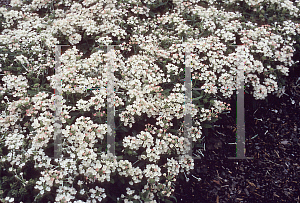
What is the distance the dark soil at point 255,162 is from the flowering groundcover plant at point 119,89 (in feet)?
1.88

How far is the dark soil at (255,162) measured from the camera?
4.42 metres

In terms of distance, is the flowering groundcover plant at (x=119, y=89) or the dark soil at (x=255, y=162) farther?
the dark soil at (x=255, y=162)

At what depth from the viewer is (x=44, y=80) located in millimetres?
4668

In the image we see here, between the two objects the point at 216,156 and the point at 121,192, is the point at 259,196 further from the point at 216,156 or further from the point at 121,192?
the point at 121,192

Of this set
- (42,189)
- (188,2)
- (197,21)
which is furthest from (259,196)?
(188,2)

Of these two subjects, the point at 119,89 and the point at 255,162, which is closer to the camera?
the point at 119,89

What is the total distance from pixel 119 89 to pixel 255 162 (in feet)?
10.4

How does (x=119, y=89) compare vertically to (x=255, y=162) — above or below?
above

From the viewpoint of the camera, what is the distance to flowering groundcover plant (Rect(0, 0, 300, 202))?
11.5 feet

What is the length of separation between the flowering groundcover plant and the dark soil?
1.88ft

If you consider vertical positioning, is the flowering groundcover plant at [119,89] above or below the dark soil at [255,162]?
above

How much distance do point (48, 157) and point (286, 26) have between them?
609cm

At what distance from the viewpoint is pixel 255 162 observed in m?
4.80

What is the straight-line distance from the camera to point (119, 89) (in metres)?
4.48
